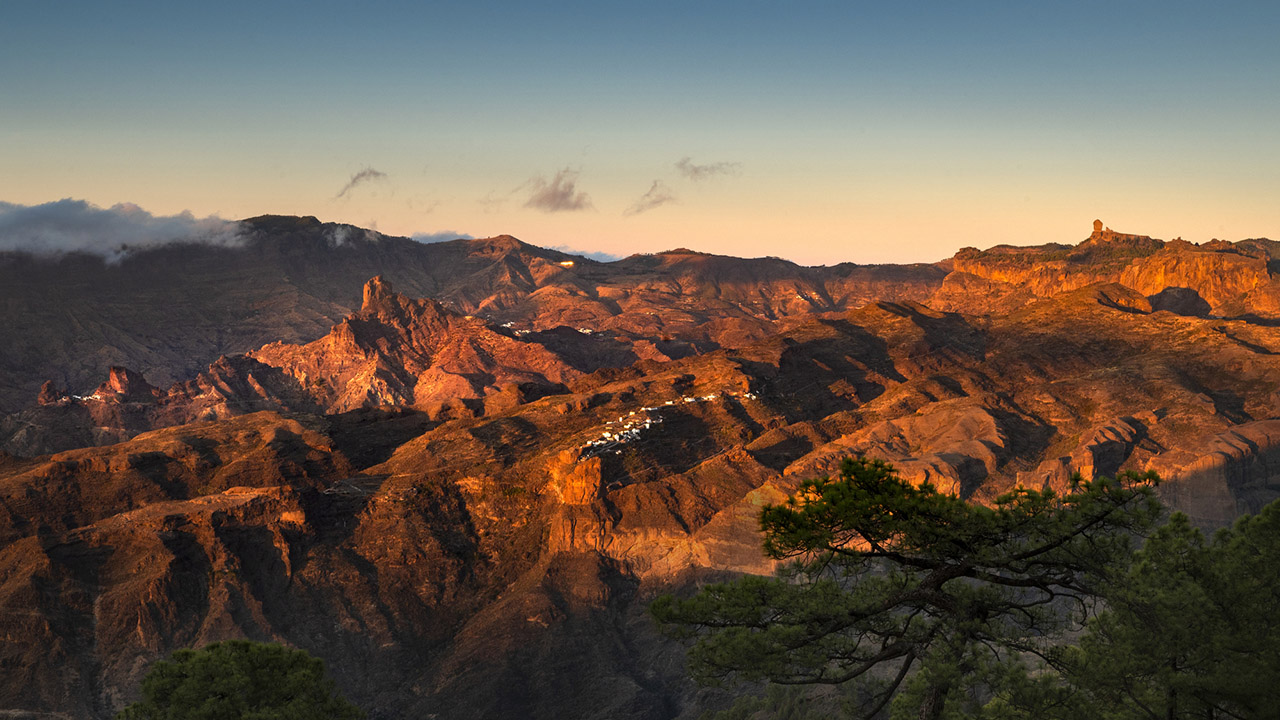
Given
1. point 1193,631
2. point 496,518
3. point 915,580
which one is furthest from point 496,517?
point 1193,631

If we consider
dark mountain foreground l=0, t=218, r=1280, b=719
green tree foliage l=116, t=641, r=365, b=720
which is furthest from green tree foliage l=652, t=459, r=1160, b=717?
dark mountain foreground l=0, t=218, r=1280, b=719

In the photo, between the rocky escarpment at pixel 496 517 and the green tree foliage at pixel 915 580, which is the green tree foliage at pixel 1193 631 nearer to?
the green tree foliage at pixel 915 580

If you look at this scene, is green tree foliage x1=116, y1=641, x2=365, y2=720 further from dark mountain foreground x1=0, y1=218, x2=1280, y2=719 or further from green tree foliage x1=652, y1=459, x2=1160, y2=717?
dark mountain foreground x1=0, y1=218, x2=1280, y2=719

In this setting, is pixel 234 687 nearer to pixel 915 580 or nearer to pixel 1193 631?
pixel 915 580

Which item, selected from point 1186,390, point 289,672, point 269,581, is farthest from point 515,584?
point 1186,390

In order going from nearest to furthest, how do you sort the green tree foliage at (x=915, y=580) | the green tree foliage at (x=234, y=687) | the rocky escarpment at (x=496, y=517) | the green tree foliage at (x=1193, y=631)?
1. the green tree foliage at (x=1193, y=631)
2. the green tree foliage at (x=915, y=580)
3. the green tree foliage at (x=234, y=687)
4. the rocky escarpment at (x=496, y=517)

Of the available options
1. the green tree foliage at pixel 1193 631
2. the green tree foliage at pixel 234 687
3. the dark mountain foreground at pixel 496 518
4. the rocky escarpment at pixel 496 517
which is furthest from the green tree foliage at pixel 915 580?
the dark mountain foreground at pixel 496 518
